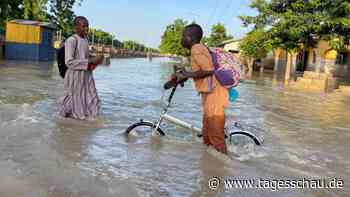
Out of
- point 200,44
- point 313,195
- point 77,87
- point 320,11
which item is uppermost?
point 320,11

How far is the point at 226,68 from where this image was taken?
15.6 feet

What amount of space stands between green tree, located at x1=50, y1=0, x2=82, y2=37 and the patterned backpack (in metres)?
33.9

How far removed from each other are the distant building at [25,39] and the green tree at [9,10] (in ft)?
19.1

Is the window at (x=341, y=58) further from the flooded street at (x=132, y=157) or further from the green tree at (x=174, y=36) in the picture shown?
the green tree at (x=174, y=36)

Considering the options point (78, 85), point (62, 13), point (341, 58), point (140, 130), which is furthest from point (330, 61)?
point (140, 130)

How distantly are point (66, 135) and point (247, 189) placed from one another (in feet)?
8.99

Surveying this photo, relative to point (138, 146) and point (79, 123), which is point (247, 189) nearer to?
point (138, 146)

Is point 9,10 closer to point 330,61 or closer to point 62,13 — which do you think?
point 62,13

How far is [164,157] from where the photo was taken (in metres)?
5.10

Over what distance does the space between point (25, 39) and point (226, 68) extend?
21727 millimetres

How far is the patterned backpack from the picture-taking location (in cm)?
475

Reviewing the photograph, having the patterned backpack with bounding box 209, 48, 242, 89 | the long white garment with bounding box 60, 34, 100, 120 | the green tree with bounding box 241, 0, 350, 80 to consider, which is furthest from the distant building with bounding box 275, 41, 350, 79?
the patterned backpack with bounding box 209, 48, 242, 89

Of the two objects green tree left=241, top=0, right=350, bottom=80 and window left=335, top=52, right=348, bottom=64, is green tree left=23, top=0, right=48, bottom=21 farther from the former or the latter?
window left=335, top=52, right=348, bottom=64

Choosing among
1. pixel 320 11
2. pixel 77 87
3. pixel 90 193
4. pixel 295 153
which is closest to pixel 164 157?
pixel 90 193
